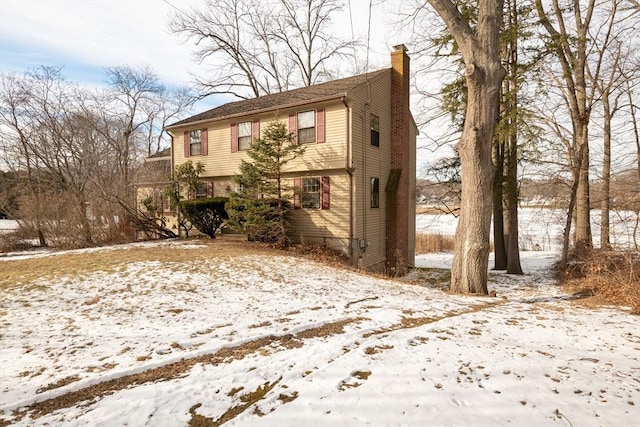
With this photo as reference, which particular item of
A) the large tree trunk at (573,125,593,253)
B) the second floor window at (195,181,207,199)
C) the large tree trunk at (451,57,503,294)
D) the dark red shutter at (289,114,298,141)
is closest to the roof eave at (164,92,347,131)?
the dark red shutter at (289,114,298,141)

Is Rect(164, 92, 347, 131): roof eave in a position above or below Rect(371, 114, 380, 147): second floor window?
above

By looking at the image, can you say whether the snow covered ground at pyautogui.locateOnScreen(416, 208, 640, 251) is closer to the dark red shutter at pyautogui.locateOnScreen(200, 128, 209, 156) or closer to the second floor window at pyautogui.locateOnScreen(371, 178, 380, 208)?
the second floor window at pyautogui.locateOnScreen(371, 178, 380, 208)

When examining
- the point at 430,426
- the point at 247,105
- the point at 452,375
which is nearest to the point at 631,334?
the point at 452,375

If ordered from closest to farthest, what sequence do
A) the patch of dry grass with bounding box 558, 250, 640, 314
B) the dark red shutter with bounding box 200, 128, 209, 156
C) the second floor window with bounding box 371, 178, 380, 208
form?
the patch of dry grass with bounding box 558, 250, 640, 314
the second floor window with bounding box 371, 178, 380, 208
the dark red shutter with bounding box 200, 128, 209, 156

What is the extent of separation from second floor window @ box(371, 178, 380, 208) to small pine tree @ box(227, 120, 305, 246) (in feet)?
10.2

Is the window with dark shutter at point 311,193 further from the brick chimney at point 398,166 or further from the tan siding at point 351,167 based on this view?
the brick chimney at point 398,166

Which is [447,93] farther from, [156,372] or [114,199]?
[114,199]

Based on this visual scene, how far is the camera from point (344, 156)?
37.8 ft

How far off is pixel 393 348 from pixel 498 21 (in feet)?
24.2

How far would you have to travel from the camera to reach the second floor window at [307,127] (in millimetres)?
12266

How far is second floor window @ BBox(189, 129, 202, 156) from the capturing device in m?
15.2

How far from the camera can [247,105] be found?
15172 mm

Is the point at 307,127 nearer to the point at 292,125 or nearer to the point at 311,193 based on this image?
the point at 292,125

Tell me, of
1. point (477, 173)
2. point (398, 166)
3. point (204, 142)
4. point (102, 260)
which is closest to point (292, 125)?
point (398, 166)
